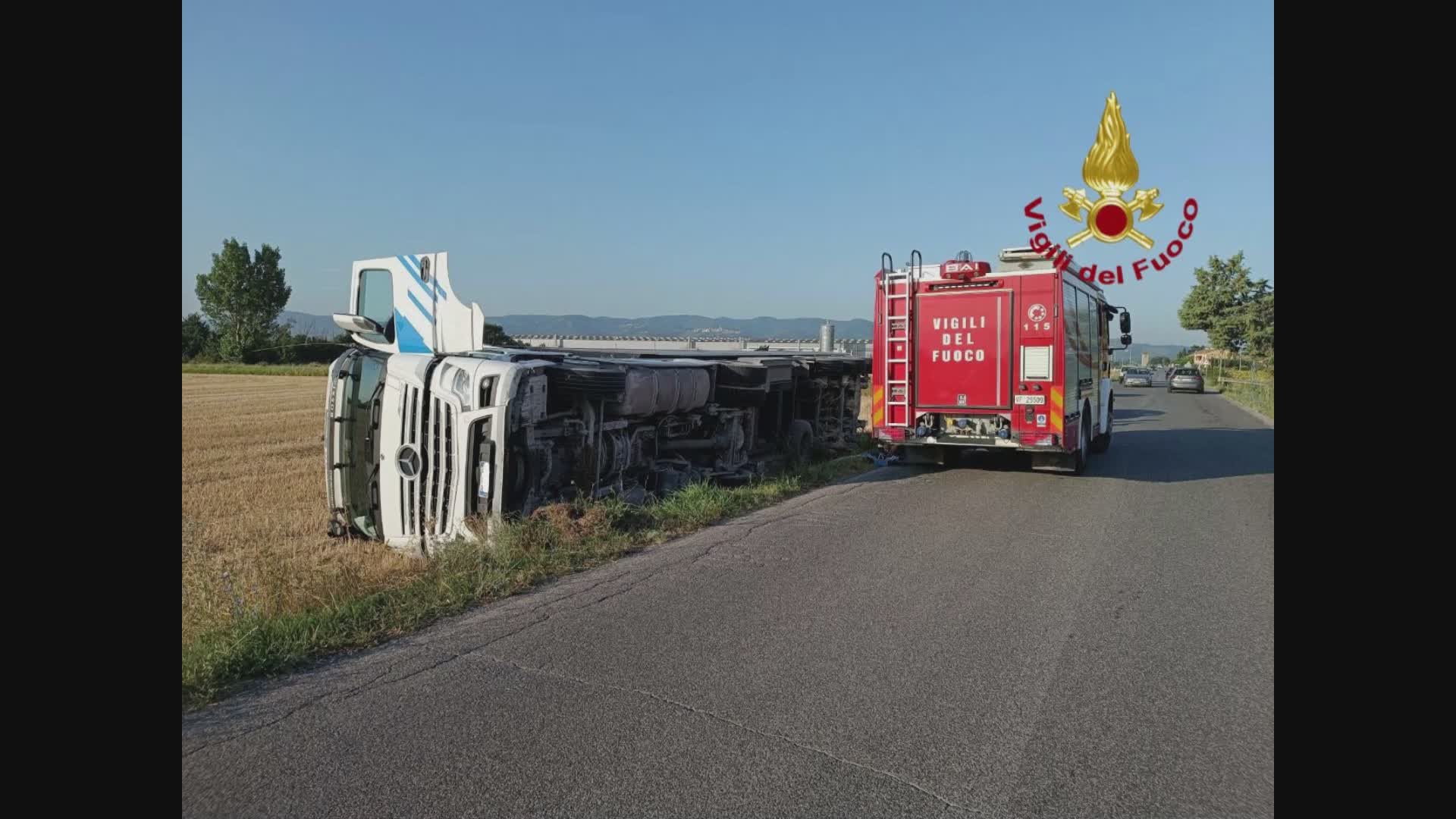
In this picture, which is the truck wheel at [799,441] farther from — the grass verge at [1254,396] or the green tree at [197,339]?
the green tree at [197,339]

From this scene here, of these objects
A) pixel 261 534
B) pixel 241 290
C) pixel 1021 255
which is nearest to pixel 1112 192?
pixel 1021 255

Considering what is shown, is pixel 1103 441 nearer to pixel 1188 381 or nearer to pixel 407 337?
pixel 407 337

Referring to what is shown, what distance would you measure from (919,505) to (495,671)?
579 centimetres

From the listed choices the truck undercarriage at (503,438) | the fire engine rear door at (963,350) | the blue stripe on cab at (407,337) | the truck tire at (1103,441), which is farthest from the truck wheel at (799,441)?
the blue stripe on cab at (407,337)

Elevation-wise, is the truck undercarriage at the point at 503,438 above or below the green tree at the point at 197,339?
below

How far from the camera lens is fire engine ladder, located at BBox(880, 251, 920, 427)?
1176 cm

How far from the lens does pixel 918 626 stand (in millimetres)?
5117

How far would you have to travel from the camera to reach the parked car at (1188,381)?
39.9m

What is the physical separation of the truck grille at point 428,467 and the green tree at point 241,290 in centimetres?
4971

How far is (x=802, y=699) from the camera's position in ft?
13.3

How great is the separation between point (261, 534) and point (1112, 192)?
8.89 meters

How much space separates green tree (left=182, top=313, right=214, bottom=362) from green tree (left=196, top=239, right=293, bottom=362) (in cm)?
101
